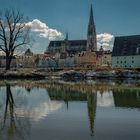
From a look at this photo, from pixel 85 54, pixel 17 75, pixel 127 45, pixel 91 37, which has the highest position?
pixel 91 37

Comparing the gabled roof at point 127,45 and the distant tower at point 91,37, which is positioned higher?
the distant tower at point 91,37

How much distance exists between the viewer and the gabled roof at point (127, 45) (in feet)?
335

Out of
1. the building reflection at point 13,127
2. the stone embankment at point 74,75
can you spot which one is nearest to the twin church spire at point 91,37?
the stone embankment at point 74,75

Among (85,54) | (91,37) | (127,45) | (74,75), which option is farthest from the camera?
(91,37)

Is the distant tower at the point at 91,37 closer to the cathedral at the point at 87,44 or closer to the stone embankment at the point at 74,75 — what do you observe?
the cathedral at the point at 87,44

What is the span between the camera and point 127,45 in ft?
341

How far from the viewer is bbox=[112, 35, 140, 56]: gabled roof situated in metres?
102

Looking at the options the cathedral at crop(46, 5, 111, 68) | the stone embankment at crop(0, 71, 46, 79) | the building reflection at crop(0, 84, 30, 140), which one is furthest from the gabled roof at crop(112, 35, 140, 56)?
the building reflection at crop(0, 84, 30, 140)

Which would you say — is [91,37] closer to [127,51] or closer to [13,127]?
[127,51]

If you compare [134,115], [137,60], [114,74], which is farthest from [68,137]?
[137,60]

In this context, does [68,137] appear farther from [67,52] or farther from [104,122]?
[67,52]

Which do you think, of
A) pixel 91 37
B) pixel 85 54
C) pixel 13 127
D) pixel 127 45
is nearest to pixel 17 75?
pixel 13 127

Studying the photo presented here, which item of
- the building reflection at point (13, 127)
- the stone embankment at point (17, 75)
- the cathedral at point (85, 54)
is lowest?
the stone embankment at point (17, 75)

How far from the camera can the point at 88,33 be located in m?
183
